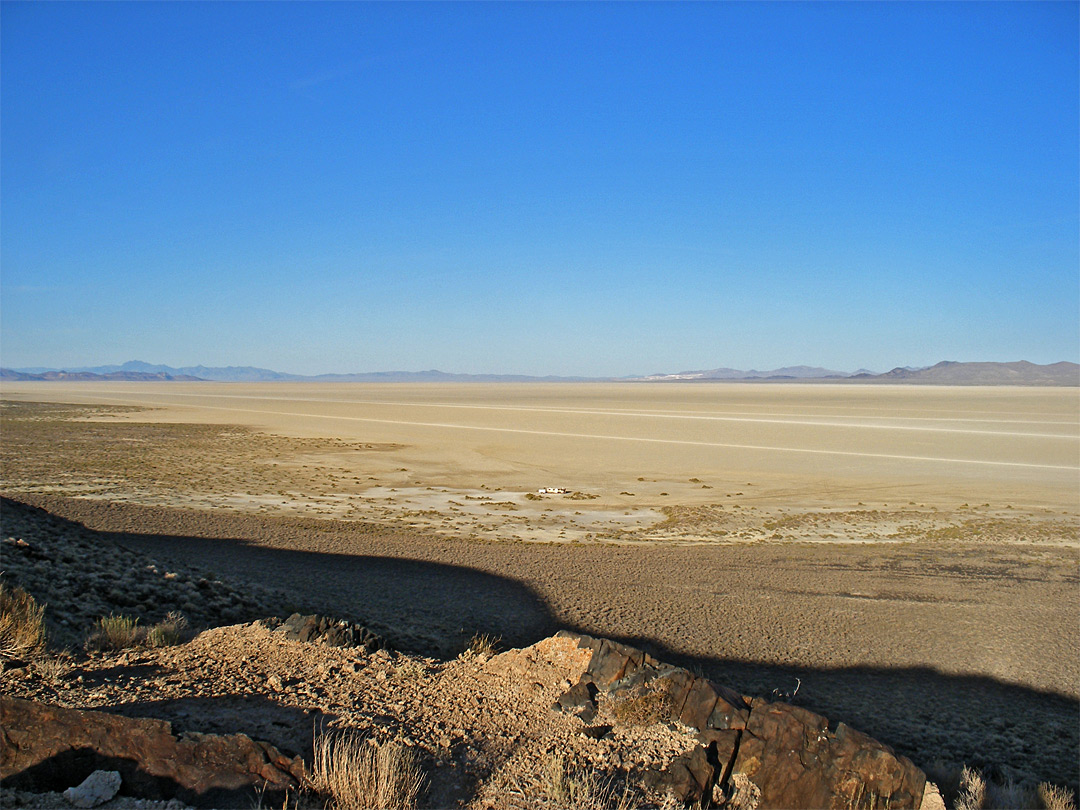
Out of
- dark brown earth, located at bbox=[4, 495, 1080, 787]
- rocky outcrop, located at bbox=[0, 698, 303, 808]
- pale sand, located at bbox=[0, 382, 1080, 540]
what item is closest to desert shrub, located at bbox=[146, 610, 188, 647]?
dark brown earth, located at bbox=[4, 495, 1080, 787]

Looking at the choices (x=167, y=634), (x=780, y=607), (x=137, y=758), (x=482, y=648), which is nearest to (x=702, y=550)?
(x=780, y=607)

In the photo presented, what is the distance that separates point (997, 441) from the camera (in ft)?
113

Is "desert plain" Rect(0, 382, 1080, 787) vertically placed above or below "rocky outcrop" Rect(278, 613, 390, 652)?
below

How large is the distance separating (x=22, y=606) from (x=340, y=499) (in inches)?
474

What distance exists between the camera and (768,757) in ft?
15.0

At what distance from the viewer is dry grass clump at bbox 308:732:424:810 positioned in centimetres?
381

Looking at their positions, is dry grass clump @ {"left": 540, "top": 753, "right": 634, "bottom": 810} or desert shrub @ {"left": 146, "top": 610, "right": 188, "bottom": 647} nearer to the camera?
dry grass clump @ {"left": 540, "top": 753, "right": 634, "bottom": 810}

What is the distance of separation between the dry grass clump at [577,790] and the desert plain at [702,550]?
9.75 feet

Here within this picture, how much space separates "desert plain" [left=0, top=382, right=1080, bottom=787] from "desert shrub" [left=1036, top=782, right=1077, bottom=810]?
12.8 inches

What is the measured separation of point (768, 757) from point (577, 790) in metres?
1.22

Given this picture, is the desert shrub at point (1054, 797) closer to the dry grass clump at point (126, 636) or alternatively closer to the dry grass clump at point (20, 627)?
the dry grass clump at point (126, 636)

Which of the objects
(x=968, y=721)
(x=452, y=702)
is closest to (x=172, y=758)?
(x=452, y=702)

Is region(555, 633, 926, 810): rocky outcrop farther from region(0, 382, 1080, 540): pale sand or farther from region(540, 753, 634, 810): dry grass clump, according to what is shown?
region(0, 382, 1080, 540): pale sand

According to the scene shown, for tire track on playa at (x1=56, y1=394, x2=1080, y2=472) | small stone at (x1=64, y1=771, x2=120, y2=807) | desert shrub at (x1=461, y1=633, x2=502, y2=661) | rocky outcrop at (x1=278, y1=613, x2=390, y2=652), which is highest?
small stone at (x1=64, y1=771, x2=120, y2=807)
